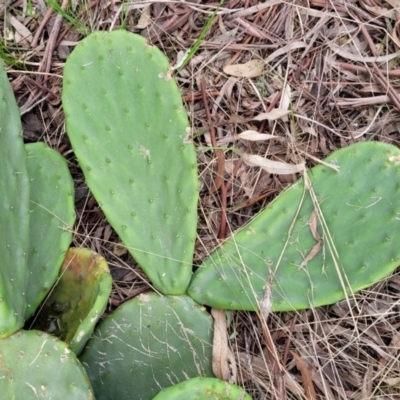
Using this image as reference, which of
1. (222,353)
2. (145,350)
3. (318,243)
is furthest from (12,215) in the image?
(318,243)

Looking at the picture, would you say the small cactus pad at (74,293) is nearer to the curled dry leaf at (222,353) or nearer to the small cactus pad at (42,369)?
the small cactus pad at (42,369)

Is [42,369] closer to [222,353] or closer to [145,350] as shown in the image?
[145,350]

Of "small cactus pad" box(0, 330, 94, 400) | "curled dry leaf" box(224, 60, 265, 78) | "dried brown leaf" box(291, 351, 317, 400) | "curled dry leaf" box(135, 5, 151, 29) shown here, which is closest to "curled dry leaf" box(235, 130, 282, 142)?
"curled dry leaf" box(224, 60, 265, 78)

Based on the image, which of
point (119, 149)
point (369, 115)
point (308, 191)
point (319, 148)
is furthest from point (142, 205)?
point (369, 115)

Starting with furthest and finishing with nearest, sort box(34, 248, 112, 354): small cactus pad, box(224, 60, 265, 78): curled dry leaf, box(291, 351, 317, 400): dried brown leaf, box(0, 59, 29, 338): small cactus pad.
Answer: box(224, 60, 265, 78): curled dry leaf, box(291, 351, 317, 400): dried brown leaf, box(34, 248, 112, 354): small cactus pad, box(0, 59, 29, 338): small cactus pad

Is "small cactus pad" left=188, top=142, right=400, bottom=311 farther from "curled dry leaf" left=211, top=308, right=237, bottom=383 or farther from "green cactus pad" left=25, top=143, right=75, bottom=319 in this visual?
"green cactus pad" left=25, top=143, right=75, bottom=319

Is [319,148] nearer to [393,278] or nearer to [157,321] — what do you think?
[393,278]
